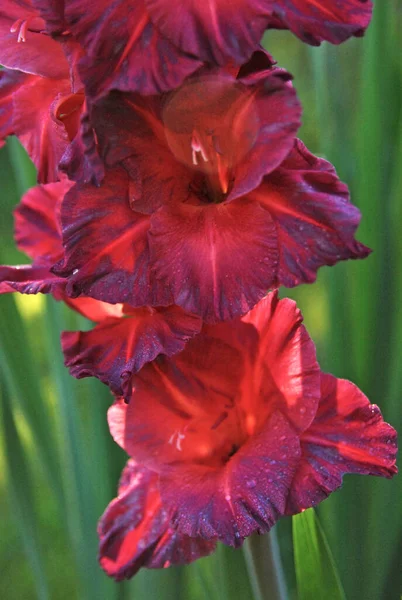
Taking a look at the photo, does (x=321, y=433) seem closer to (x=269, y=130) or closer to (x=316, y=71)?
(x=269, y=130)

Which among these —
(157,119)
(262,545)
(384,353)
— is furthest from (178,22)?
(384,353)

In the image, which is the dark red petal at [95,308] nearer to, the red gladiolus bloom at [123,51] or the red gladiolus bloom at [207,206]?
the red gladiolus bloom at [207,206]

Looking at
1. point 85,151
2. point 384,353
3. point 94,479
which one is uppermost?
point 85,151

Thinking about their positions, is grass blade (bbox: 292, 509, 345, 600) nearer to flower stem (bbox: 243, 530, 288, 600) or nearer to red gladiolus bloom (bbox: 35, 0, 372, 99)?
flower stem (bbox: 243, 530, 288, 600)

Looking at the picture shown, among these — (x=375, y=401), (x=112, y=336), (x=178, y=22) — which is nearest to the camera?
(x=178, y=22)

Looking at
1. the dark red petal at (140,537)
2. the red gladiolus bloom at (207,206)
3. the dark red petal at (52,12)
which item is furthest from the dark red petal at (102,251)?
the dark red petal at (140,537)

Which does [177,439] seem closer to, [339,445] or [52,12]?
[339,445]

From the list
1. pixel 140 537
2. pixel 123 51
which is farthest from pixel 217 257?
pixel 140 537
